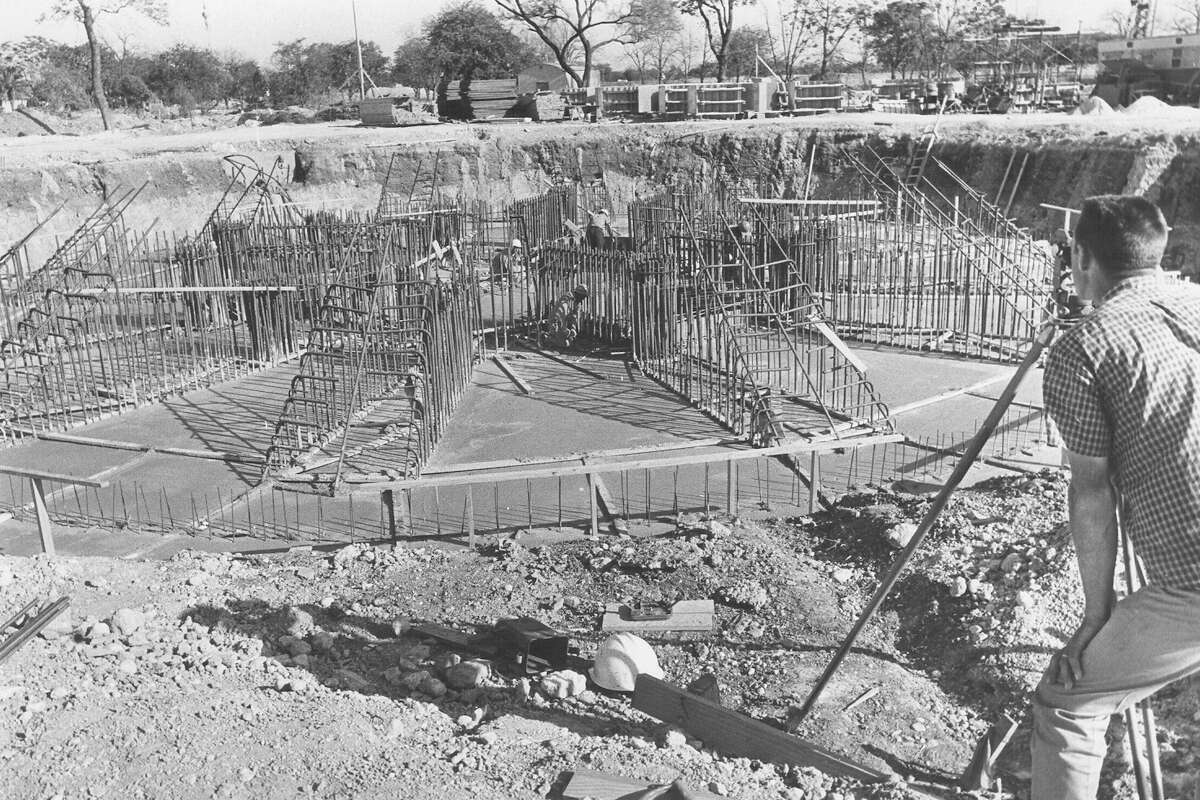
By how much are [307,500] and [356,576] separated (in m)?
2.80

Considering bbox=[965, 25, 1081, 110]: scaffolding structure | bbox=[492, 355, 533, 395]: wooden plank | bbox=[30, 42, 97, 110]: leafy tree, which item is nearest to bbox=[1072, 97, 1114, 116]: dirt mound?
bbox=[965, 25, 1081, 110]: scaffolding structure

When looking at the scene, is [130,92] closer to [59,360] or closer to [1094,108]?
[1094,108]

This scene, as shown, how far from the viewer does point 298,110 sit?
5056cm

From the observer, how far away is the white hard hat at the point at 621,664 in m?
6.39

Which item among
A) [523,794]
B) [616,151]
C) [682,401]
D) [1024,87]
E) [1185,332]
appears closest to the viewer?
[1185,332]

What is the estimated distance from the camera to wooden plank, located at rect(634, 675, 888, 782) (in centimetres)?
531

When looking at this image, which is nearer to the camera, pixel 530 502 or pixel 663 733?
pixel 663 733

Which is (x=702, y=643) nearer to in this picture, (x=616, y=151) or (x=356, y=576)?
(x=356, y=576)

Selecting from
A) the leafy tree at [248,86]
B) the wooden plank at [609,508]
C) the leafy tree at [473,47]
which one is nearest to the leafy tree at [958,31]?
the leafy tree at [473,47]

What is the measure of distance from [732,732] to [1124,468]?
2724 millimetres

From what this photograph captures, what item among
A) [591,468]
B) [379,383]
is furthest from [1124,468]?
[379,383]

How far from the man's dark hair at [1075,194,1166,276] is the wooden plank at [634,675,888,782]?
8.83 ft

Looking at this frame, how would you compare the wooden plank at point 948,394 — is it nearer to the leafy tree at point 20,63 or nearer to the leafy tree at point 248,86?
the leafy tree at point 20,63

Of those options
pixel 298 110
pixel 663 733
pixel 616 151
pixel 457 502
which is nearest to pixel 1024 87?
pixel 616 151
